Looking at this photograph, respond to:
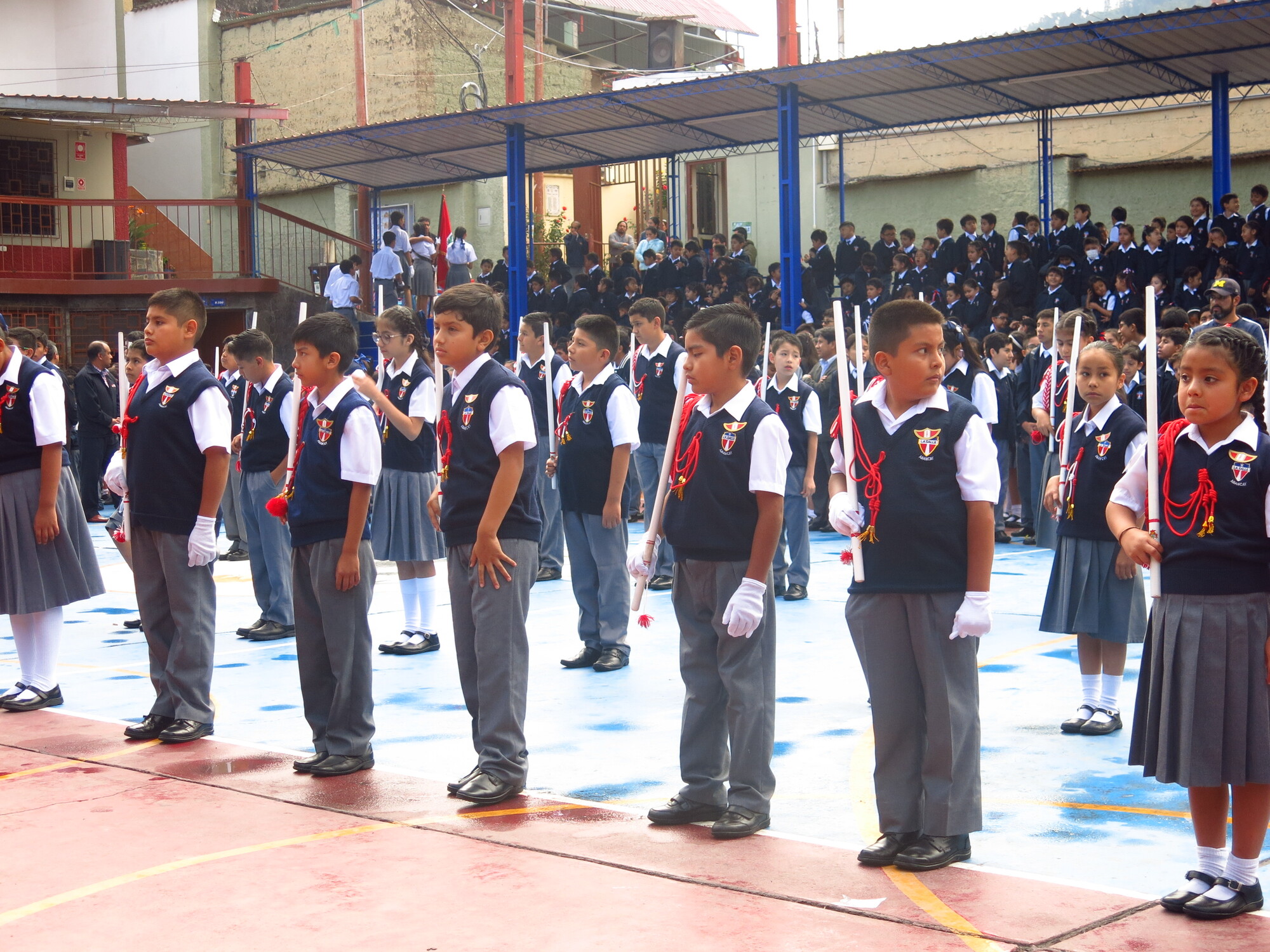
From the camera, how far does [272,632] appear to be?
30.7 ft

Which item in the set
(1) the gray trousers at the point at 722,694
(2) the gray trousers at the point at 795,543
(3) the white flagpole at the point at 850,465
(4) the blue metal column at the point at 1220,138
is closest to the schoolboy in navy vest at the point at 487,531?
(1) the gray trousers at the point at 722,694

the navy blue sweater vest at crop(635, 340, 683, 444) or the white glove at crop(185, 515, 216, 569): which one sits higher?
the navy blue sweater vest at crop(635, 340, 683, 444)

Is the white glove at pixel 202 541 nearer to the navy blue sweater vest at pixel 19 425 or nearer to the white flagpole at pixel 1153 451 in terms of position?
the navy blue sweater vest at pixel 19 425

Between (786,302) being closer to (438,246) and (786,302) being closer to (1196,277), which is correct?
(1196,277)

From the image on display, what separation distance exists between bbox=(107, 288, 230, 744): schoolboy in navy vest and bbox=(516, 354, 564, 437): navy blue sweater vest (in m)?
4.71

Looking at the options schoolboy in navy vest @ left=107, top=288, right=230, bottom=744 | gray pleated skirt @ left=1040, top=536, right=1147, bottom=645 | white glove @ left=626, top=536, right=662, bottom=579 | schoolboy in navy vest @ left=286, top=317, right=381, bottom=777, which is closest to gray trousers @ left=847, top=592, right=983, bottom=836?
white glove @ left=626, top=536, right=662, bottom=579

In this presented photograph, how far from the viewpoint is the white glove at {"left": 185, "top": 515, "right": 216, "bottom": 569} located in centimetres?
639

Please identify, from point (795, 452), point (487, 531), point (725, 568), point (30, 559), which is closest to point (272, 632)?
point (30, 559)

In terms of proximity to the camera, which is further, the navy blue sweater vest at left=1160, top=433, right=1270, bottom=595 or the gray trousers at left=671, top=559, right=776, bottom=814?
the gray trousers at left=671, top=559, right=776, bottom=814

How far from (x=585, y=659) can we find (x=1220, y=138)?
13402mm

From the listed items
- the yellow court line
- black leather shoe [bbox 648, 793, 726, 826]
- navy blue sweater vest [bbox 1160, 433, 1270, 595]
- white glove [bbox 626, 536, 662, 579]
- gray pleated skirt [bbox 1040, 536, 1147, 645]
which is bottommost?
the yellow court line

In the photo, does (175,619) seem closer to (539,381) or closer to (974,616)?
(974,616)

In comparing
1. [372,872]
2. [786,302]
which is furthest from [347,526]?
[786,302]

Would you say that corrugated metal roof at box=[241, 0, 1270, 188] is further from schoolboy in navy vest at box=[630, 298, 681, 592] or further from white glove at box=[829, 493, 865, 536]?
white glove at box=[829, 493, 865, 536]
